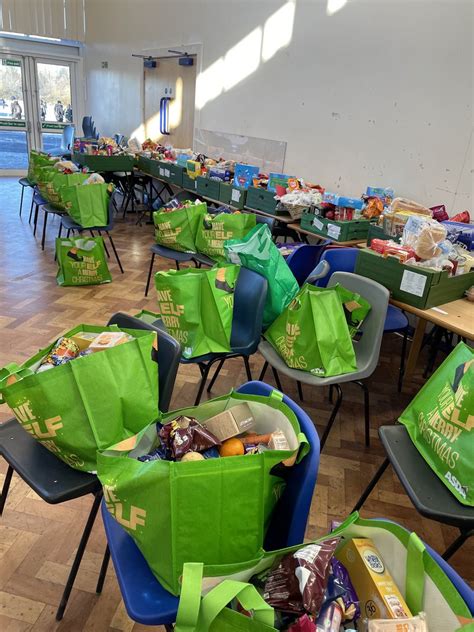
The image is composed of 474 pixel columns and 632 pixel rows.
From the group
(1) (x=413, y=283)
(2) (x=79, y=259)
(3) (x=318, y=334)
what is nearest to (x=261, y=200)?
(2) (x=79, y=259)

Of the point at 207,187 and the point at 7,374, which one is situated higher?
the point at 207,187

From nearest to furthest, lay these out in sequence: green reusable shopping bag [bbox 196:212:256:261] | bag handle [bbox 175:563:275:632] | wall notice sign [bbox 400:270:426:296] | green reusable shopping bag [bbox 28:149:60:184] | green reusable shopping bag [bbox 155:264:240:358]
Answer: bag handle [bbox 175:563:275:632], green reusable shopping bag [bbox 155:264:240:358], wall notice sign [bbox 400:270:426:296], green reusable shopping bag [bbox 196:212:256:261], green reusable shopping bag [bbox 28:149:60:184]

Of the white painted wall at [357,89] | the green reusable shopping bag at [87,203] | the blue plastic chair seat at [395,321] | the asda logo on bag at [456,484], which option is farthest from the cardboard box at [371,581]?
the green reusable shopping bag at [87,203]

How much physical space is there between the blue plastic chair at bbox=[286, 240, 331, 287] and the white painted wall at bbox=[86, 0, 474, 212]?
116cm

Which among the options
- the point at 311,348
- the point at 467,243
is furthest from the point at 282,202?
the point at 311,348

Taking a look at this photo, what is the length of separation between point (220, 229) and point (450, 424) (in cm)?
232

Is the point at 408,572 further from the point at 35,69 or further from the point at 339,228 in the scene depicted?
the point at 35,69

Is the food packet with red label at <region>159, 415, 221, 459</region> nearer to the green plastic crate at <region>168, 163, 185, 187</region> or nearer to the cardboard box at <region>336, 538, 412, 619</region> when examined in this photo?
the cardboard box at <region>336, 538, 412, 619</region>

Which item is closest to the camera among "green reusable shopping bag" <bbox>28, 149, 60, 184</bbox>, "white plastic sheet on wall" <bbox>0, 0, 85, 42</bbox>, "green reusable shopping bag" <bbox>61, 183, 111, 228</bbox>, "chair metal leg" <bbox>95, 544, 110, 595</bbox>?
"chair metal leg" <bbox>95, 544, 110, 595</bbox>

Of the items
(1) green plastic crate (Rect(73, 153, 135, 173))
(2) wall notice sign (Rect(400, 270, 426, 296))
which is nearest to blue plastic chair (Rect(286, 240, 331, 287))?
(2) wall notice sign (Rect(400, 270, 426, 296))

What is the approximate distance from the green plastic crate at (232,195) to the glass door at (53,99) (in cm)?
594

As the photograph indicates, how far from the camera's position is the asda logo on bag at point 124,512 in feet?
3.13

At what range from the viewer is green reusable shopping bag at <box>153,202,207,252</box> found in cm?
336

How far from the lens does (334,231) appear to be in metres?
3.20
